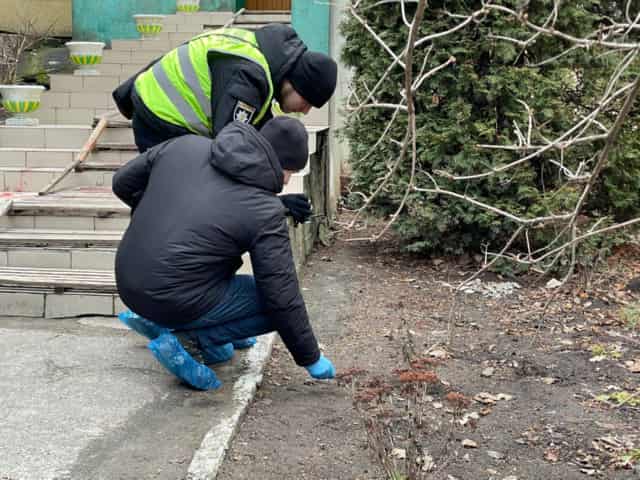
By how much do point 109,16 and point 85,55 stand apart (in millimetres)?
1779

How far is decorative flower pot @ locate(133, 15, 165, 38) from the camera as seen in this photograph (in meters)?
10.1

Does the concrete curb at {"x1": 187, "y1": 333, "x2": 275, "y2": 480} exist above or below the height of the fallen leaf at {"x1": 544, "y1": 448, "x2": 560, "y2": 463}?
above

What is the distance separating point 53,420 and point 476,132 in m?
4.15

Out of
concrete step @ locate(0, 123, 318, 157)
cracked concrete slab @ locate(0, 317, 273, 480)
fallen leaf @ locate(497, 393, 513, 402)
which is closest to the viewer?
cracked concrete slab @ locate(0, 317, 273, 480)

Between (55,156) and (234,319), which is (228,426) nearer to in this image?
(234,319)

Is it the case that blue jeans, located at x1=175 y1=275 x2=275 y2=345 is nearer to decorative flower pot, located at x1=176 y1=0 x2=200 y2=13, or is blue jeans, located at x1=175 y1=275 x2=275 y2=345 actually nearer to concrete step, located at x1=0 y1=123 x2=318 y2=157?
concrete step, located at x1=0 y1=123 x2=318 y2=157

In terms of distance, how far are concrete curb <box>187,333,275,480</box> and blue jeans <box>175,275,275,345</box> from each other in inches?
9.7

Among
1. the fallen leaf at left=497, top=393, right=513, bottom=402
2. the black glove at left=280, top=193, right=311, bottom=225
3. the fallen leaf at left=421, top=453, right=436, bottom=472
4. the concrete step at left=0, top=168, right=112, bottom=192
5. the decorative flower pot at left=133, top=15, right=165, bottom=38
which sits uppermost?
the decorative flower pot at left=133, top=15, right=165, bottom=38

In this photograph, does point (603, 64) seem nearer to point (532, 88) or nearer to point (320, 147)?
point (532, 88)

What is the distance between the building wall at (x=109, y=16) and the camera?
417 inches

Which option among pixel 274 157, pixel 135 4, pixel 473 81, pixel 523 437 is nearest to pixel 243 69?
pixel 274 157

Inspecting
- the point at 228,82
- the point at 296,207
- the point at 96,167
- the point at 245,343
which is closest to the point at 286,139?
the point at 228,82

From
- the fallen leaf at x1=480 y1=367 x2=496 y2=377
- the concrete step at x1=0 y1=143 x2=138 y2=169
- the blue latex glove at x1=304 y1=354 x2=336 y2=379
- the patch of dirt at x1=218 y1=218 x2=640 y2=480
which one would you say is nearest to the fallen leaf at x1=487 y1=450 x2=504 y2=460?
the patch of dirt at x1=218 y1=218 x2=640 y2=480

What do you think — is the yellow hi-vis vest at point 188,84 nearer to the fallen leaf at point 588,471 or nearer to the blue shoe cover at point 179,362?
the blue shoe cover at point 179,362
